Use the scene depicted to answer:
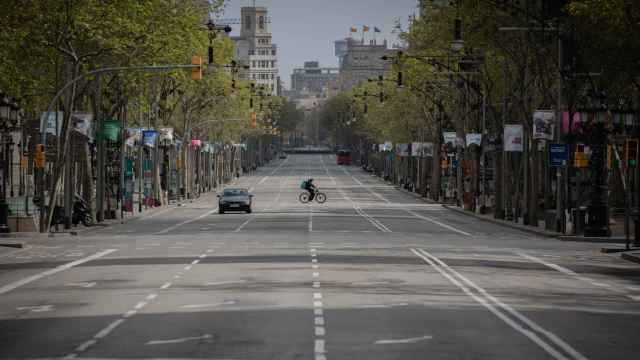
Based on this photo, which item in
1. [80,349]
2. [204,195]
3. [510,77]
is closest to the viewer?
[80,349]

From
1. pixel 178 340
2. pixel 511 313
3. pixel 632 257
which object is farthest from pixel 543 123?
pixel 178 340

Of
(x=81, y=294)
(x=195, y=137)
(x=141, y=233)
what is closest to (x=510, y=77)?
(x=141, y=233)

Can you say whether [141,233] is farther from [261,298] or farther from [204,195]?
[204,195]

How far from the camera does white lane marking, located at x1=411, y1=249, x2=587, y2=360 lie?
21000 mm

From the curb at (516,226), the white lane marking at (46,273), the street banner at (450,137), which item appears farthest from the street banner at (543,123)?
the street banner at (450,137)

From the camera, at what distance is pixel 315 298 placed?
96.5ft

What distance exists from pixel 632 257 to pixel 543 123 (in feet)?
74.8

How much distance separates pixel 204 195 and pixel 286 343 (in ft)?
396

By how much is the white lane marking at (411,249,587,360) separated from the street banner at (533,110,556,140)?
89.8ft

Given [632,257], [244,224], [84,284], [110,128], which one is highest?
[110,128]

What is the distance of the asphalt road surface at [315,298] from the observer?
837 inches

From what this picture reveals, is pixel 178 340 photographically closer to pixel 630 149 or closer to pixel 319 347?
pixel 319 347

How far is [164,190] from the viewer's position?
11569 centimetres

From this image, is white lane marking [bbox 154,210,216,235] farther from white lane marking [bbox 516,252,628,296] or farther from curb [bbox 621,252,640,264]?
curb [bbox 621,252,640,264]
